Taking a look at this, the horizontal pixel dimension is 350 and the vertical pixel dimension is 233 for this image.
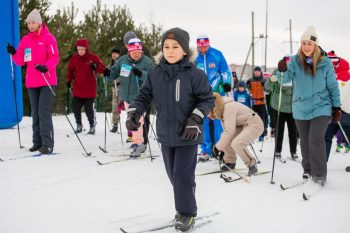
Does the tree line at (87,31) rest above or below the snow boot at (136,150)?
above

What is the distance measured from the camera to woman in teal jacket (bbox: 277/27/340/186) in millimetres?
4625

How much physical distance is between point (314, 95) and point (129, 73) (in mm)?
2803

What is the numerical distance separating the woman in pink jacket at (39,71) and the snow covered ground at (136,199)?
1.53 feet

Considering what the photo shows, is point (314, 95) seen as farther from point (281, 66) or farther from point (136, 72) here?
point (136, 72)

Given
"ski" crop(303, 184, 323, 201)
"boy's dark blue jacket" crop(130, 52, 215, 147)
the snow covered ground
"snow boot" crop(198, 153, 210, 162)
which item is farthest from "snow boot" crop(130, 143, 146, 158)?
"boy's dark blue jacket" crop(130, 52, 215, 147)

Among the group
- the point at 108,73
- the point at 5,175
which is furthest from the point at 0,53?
the point at 5,175

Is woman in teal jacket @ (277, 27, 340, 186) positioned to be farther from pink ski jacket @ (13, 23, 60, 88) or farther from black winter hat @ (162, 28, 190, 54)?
pink ski jacket @ (13, 23, 60, 88)

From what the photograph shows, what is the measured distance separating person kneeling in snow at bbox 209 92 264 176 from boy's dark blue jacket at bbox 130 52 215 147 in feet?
5.91

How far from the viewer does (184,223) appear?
3195mm

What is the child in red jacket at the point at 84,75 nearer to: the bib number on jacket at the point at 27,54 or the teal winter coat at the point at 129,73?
the teal winter coat at the point at 129,73

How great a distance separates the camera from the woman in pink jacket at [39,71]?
19.9ft

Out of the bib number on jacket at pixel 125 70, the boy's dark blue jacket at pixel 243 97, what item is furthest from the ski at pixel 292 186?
the boy's dark blue jacket at pixel 243 97

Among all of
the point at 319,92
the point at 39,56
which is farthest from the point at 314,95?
the point at 39,56

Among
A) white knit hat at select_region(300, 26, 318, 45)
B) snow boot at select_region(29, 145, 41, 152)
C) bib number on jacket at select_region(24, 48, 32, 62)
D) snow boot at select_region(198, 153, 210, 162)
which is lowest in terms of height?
snow boot at select_region(198, 153, 210, 162)
